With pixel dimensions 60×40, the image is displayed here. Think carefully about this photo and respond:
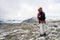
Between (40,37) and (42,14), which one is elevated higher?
(42,14)

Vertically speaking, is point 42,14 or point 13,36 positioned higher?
point 42,14

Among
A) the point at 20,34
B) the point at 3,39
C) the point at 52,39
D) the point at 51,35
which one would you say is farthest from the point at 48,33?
the point at 3,39

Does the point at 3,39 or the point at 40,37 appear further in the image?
the point at 3,39

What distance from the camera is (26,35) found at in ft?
60.7

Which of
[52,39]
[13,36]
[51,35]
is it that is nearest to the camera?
[52,39]

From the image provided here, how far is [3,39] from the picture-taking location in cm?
1803

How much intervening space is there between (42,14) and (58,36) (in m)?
2.47

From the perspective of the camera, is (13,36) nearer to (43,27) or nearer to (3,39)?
(3,39)

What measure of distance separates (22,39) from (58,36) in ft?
10.8

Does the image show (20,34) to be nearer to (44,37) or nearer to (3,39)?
(3,39)

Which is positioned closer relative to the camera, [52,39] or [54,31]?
[52,39]

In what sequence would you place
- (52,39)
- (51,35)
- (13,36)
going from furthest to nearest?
(13,36)
(51,35)
(52,39)

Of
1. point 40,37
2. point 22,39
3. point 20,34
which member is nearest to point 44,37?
point 40,37

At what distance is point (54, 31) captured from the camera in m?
18.8
